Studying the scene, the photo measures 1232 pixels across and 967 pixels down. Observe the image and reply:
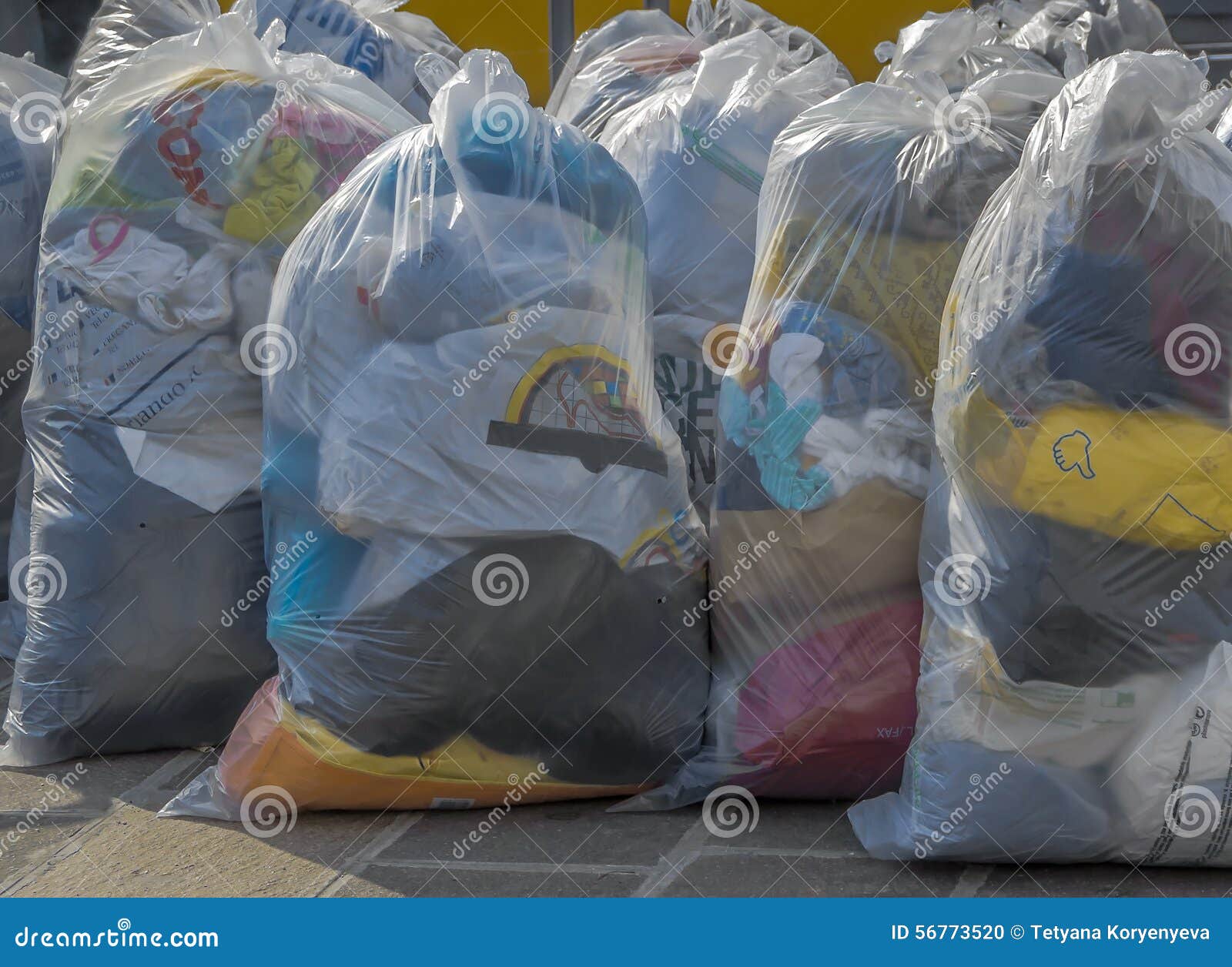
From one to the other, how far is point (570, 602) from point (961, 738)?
68 cm

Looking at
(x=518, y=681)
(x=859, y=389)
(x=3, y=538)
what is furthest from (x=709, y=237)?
(x=3, y=538)

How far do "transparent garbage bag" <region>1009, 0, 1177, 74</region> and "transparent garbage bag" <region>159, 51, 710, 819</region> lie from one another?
5.53 feet

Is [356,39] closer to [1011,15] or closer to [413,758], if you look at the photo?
[1011,15]

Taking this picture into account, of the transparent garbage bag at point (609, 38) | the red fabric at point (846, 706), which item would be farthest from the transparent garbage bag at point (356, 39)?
the red fabric at point (846, 706)

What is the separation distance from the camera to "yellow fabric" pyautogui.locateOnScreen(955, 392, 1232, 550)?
2.04m

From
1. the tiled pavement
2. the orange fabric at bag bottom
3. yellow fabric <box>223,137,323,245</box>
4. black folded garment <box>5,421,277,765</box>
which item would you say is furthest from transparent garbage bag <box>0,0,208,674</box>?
the orange fabric at bag bottom

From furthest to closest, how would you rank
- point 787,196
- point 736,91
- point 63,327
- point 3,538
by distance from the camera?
1. point 3,538
2. point 736,91
3. point 63,327
4. point 787,196

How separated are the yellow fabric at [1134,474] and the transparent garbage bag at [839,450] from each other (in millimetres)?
330

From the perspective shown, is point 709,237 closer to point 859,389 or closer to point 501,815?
point 859,389

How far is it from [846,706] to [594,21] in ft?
15.4

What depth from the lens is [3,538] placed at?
3.54m

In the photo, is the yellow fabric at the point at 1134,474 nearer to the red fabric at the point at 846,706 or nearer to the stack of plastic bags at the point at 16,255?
the red fabric at the point at 846,706

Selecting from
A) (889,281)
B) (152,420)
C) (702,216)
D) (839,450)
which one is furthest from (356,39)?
(839,450)

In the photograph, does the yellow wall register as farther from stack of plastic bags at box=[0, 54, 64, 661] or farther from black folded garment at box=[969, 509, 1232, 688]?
black folded garment at box=[969, 509, 1232, 688]
